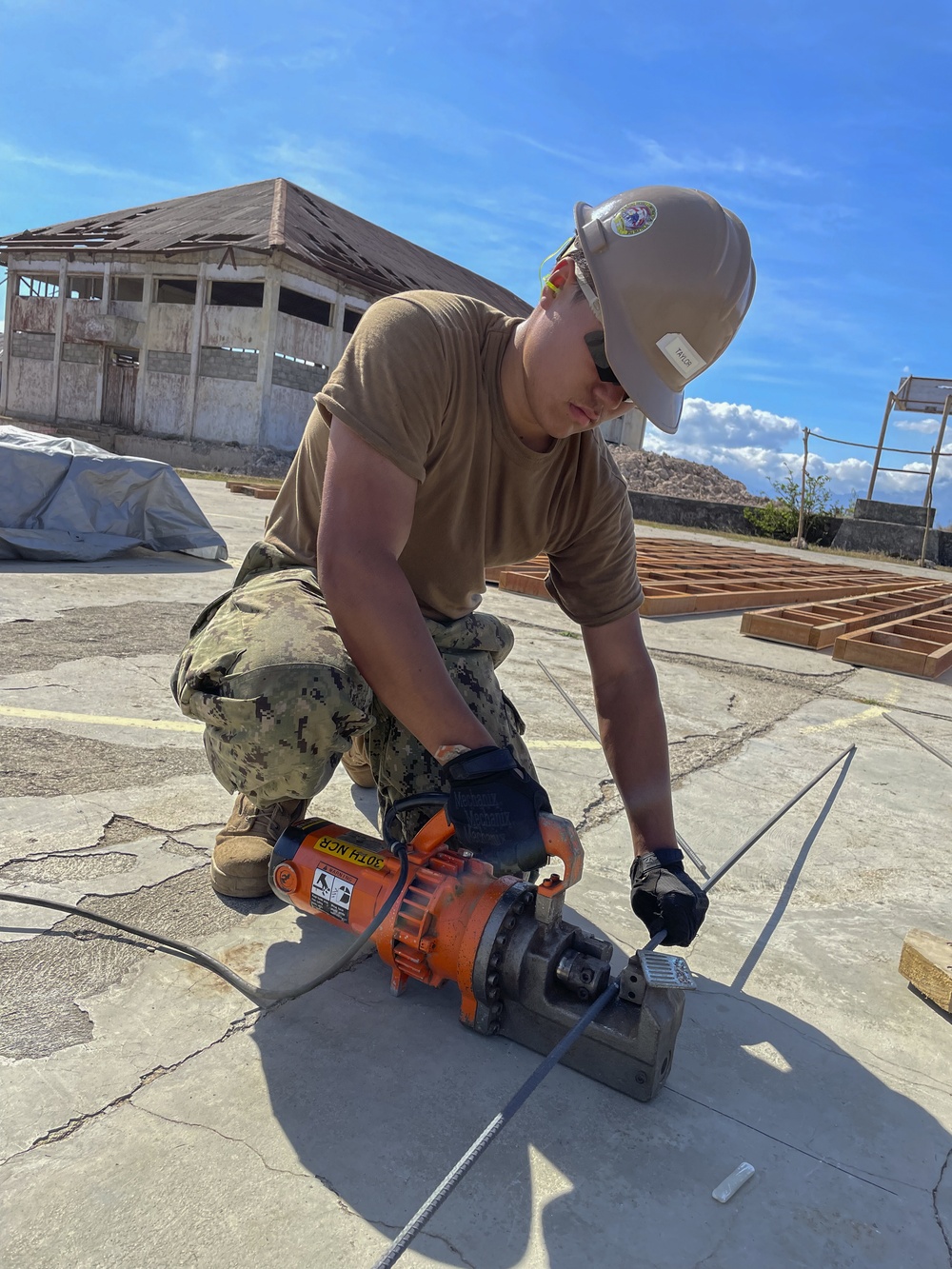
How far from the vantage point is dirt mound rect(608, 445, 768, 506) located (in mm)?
28688

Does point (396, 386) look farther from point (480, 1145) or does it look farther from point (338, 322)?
point (338, 322)

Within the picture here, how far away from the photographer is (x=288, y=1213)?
1105mm

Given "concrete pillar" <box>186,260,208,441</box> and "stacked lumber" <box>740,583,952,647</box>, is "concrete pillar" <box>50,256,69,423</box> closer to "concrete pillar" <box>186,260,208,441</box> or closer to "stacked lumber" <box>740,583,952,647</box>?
"concrete pillar" <box>186,260,208,441</box>

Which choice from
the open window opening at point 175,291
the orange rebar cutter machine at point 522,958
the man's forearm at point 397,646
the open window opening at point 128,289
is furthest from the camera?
the open window opening at point 128,289

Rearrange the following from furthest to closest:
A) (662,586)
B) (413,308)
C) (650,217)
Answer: (662,586), (413,308), (650,217)

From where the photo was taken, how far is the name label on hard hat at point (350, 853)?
62.7 inches

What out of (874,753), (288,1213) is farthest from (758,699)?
(288,1213)

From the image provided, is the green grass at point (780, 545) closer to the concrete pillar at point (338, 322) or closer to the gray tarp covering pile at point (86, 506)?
the concrete pillar at point (338, 322)

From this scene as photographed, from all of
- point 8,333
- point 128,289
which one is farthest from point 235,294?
point 8,333

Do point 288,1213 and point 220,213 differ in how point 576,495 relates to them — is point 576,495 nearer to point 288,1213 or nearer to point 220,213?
point 288,1213

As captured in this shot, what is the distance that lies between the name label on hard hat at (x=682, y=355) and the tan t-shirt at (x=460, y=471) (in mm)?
337

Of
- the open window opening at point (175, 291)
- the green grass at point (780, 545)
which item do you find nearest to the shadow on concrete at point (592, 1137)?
the green grass at point (780, 545)

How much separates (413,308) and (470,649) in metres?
0.80

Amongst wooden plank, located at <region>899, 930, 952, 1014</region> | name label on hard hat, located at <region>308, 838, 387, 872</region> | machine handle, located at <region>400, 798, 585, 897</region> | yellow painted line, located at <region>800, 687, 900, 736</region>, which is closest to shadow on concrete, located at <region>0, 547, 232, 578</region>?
yellow painted line, located at <region>800, 687, 900, 736</region>
